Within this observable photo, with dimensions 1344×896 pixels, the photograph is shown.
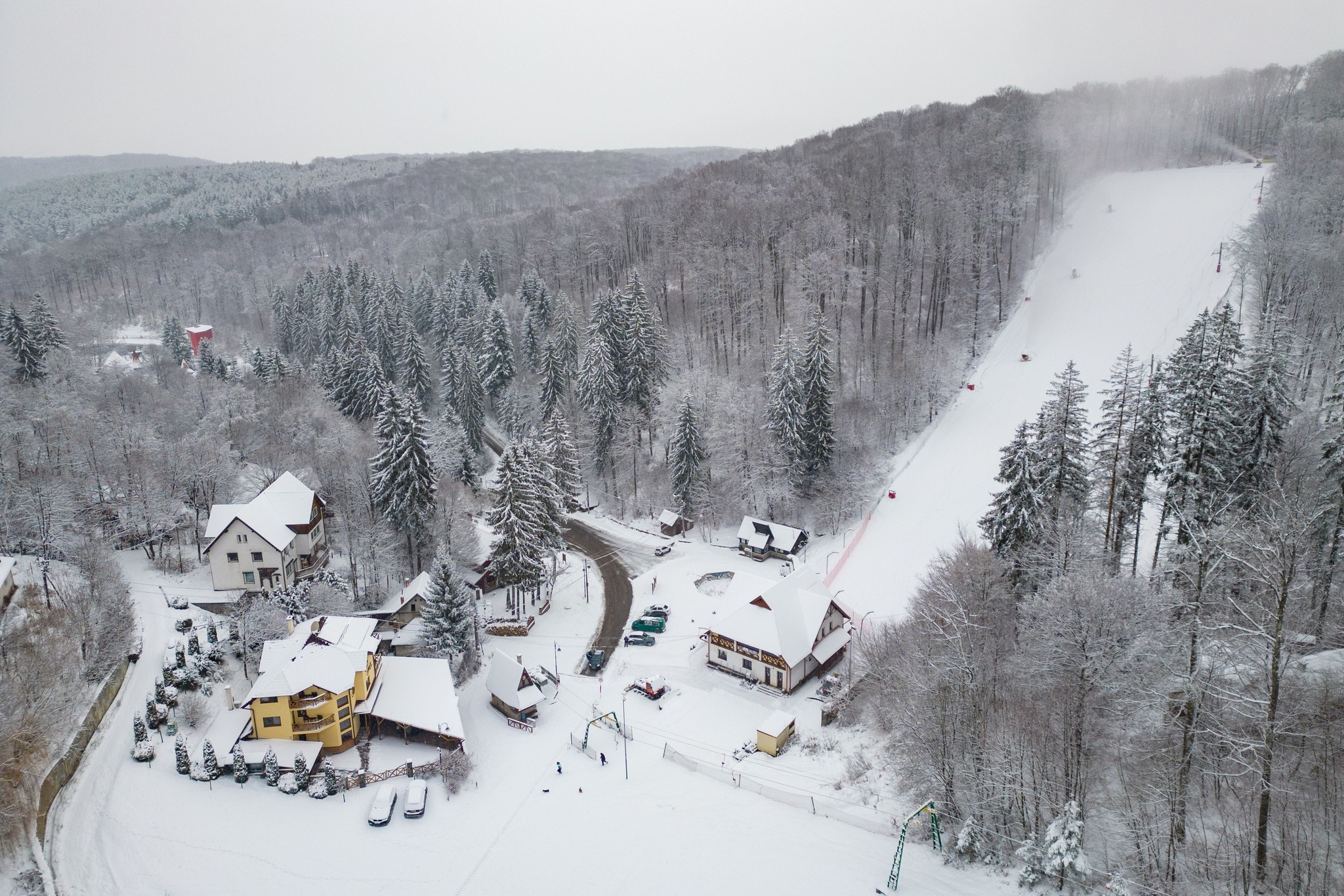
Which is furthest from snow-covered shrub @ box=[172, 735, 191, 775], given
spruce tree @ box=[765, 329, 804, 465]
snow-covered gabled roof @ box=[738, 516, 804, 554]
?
spruce tree @ box=[765, 329, 804, 465]

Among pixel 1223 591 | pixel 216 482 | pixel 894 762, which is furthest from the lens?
pixel 216 482

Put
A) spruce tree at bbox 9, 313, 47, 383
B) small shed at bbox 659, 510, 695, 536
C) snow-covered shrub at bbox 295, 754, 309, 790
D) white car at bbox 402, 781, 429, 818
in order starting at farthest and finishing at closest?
spruce tree at bbox 9, 313, 47, 383 → small shed at bbox 659, 510, 695, 536 → snow-covered shrub at bbox 295, 754, 309, 790 → white car at bbox 402, 781, 429, 818

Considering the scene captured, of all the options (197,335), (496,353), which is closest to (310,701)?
(496,353)

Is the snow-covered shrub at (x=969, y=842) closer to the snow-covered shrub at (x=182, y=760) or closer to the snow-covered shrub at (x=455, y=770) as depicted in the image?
the snow-covered shrub at (x=455, y=770)

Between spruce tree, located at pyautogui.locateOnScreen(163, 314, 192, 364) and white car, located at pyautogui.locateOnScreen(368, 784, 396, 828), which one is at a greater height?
spruce tree, located at pyautogui.locateOnScreen(163, 314, 192, 364)

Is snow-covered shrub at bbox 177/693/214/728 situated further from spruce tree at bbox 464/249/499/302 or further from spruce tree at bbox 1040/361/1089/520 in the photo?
spruce tree at bbox 464/249/499/302

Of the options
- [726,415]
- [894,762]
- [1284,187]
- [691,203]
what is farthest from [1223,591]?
[691,203]

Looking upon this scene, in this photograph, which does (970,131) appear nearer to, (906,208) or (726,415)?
(906,208)

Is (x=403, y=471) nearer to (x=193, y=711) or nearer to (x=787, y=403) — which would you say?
(x=193, y=711)
